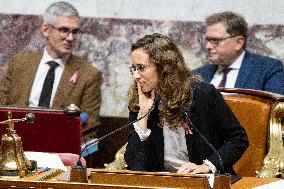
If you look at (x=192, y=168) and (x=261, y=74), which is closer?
(x=192, y=168)

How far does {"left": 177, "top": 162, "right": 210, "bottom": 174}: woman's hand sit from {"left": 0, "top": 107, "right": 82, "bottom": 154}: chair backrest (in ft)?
3.56

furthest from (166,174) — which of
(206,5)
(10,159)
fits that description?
(206,5)

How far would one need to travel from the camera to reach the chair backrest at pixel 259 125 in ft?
12.0

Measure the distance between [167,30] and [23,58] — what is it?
1.17 metres

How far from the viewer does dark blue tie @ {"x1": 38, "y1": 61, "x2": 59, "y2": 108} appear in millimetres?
5309

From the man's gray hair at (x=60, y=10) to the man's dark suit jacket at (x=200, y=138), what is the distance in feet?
6.62

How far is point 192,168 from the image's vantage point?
10.2ft

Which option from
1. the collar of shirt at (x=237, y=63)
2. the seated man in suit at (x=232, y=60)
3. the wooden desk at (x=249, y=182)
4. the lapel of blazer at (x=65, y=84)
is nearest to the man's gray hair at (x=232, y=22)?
the seated man in suit at (x=232, y=60)

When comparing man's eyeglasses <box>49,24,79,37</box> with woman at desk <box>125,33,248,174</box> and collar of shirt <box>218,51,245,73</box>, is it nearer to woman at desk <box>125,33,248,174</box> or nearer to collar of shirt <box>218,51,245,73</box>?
collar of shirt <box>218,51,245,73</box>

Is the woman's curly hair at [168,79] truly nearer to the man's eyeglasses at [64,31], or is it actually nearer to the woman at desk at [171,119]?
the woman at desk at [171,119]

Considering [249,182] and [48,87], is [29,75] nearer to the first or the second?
[48,87]

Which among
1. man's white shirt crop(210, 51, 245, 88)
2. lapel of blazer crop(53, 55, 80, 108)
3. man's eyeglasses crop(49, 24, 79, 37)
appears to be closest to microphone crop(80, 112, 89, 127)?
lapel of blazer crop(53, 55, 80, 108)

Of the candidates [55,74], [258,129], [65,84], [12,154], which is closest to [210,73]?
[65,84]

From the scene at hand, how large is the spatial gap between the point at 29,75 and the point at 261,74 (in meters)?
1.83
